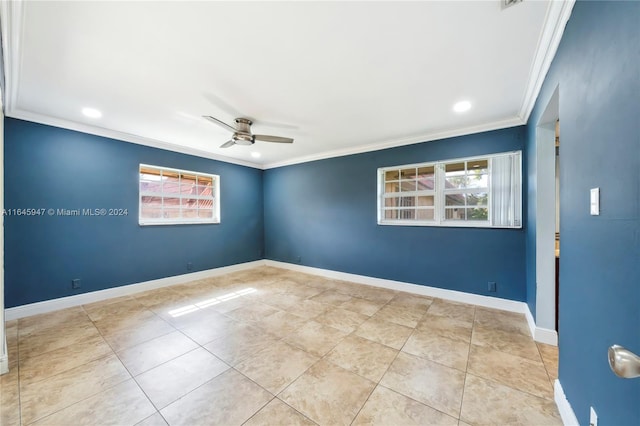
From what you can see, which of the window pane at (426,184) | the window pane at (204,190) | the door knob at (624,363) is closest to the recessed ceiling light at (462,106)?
the window pane at (426,184)

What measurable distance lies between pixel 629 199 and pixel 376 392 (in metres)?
1.78

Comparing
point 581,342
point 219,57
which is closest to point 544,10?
point 581,342

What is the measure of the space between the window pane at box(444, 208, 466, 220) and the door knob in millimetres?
3305

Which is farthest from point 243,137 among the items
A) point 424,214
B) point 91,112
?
point 424,214

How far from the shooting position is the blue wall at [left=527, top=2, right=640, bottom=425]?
87 cm

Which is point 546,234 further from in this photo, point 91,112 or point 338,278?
point 91,112

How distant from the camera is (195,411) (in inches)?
63.2

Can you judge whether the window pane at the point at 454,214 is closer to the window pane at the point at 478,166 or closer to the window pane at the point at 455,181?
the window pane at the point at 455,181

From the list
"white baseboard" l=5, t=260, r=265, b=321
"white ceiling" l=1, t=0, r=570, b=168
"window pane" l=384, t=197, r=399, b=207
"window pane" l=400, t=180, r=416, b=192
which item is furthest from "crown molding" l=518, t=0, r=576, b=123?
"white baseboard" l=5, t=260, r=265, b=321

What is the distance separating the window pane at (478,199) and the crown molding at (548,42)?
1322 mm

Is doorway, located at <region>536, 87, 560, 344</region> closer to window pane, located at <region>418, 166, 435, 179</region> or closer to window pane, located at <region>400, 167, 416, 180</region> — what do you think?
window pane, located at <region>418, 166, 435, 179</region>

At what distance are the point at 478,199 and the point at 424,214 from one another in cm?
77

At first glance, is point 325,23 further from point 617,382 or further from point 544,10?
point 617,382

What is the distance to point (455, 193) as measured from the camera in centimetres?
367
